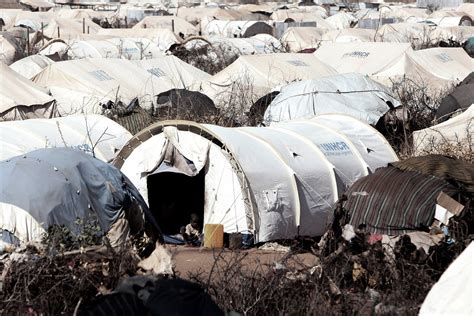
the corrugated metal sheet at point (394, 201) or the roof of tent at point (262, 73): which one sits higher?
the corrugated metal sheet at point (394, 201)

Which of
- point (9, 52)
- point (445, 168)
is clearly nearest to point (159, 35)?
point (9, 52)

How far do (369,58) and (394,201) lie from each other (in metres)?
15.6

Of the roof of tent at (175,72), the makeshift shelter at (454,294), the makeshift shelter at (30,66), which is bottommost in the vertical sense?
the makeshift shelter at (30,66)

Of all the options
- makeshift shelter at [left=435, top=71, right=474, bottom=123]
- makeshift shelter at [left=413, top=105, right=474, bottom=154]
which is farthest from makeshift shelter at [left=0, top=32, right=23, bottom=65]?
makeshift shelter at [left=413, top=105, right=474, bottom=154]

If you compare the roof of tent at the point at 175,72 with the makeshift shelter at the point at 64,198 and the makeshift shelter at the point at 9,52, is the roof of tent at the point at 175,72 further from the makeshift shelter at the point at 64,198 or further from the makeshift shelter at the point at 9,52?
the makeshift shelter at the point at 64,198

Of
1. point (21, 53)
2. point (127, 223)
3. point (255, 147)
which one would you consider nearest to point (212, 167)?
point (255, 147)

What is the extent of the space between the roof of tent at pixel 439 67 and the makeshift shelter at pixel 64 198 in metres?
14.7

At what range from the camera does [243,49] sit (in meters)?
39.5

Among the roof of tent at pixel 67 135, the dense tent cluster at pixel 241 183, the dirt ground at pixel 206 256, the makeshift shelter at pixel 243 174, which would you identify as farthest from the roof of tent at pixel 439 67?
the dirt ground at pixel 206 256

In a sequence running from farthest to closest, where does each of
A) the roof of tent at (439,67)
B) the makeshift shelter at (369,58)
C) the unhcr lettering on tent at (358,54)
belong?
the unhcr lettering on tent at (358,54) < the makeshift shelter at (369,58) < the roof of tent at (439,67)

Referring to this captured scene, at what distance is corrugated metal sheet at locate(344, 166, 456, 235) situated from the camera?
13242 mm

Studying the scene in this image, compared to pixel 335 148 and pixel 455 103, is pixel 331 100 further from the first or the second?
pixel 335 148

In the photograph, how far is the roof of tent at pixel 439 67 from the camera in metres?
27.1

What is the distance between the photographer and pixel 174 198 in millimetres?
16594
